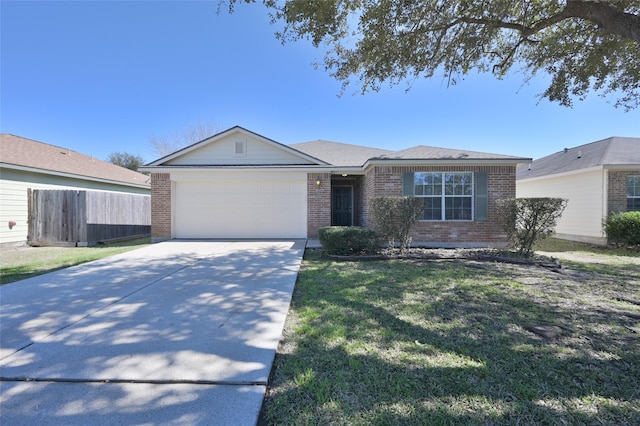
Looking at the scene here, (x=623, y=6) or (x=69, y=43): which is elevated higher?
(x=69, y=43)

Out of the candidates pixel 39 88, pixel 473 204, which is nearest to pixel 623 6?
Result: pixel 473 204

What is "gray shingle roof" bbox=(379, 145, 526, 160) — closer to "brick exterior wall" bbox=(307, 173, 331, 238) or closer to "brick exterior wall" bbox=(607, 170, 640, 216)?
"brick exterior wall" bbox=(307, 173, 331, 238)

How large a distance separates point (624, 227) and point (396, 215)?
8730 millimetres

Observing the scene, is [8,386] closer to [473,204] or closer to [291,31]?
[291,31]

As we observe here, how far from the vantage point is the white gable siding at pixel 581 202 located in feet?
38.3

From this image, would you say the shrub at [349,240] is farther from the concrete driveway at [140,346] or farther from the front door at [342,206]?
the front door at [342,206]

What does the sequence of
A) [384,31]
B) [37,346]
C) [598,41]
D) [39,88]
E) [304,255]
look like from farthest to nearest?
1. [39,88]
2. [304,255]
3. [598,41]
4. [384,31]
5. [37,346]

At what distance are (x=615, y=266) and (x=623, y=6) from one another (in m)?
5.86

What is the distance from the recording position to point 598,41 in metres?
7.27

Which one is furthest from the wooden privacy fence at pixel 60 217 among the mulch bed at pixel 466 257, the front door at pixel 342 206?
the front door at pixel 342 206

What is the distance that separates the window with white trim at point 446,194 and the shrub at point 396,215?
7.03 ft

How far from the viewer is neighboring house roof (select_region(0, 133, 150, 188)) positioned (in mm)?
11196

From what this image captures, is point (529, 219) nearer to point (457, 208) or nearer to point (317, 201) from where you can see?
point (457, 208)

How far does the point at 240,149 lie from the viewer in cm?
1202
